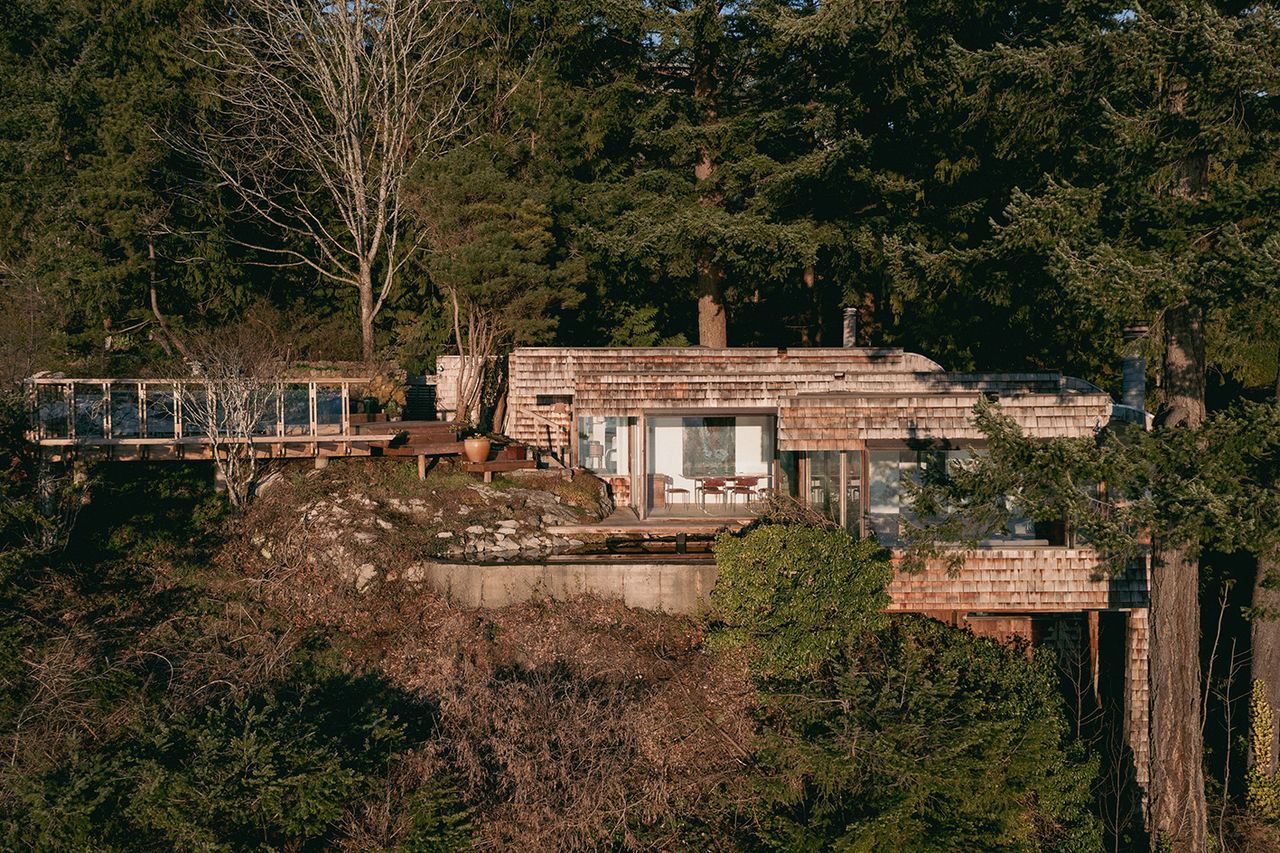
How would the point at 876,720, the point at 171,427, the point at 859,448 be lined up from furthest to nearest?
1. the point at 171,427
2. the point at 859,448
3. the point at 876,720

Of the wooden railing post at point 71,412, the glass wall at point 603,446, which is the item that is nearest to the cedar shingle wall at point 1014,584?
the glass wall at point 603,446

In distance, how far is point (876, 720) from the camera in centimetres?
1112

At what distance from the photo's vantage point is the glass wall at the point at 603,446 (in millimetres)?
19062

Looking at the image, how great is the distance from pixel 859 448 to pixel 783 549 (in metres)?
2.10

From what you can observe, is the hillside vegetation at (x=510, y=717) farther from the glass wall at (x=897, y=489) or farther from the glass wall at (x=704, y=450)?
the glass wall at (x=704, y=450)

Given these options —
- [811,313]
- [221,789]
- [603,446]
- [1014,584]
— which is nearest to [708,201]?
[811,313]

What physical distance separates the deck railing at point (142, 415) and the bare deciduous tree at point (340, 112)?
28.5ft

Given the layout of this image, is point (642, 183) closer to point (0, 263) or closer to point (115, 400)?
point (115, 400)

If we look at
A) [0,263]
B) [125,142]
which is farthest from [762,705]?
[0,263]

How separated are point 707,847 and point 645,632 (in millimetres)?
3414

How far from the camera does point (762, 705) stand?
39.2ft

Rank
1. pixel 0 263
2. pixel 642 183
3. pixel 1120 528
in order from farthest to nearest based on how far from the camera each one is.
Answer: pixel 0 263, pixel 642 183, pixel 1120 528

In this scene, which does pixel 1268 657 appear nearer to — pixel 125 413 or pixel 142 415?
pixel 142 415

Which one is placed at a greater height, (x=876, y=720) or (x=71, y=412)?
(x=71, y=412)
